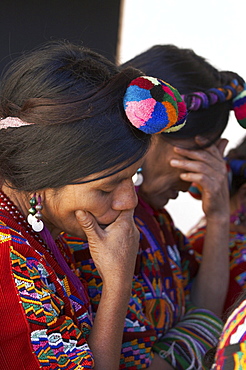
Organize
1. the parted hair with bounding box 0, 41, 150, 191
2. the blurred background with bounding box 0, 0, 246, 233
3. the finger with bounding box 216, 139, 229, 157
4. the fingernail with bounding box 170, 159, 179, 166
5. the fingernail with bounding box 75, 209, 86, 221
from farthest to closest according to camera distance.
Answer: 1. the blurred background with bounding box 0, 0, 246, 233
2. the finger with bounding box 216, 139, 229, 157
3. the fingernail with bounding box 170, 159, 179, 166
4. the fingernail with bounding box 75, 209, 86, 221
5. the parted hair with bounding box 0, 41, 150, 191

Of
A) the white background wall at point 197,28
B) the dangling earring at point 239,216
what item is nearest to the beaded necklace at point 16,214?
the dangling earring at point 239,216

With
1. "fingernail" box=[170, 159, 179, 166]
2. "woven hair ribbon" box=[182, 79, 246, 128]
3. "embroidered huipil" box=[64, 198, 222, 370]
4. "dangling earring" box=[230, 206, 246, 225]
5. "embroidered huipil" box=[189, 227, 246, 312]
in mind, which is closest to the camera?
"embroidered huipil" box=[64, 198, 222, 370]

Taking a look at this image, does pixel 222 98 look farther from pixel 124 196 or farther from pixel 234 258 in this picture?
pixel 234 258

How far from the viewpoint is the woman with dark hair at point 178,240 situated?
204cm

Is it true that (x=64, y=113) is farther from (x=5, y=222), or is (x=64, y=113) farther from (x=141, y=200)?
(x=141, y=200)

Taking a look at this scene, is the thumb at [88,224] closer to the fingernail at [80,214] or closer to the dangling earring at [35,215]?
the fingernail at [80,214]

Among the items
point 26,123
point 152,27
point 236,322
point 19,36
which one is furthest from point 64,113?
point 152,27

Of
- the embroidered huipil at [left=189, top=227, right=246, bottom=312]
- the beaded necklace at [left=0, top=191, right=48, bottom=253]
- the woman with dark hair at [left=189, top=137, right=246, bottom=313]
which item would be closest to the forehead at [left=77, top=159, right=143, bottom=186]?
the beaded necklace at [left=0, top=191, right=48, bottom=253]

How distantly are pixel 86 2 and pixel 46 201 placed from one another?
2.14m

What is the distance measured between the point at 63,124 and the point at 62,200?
252 millimetres

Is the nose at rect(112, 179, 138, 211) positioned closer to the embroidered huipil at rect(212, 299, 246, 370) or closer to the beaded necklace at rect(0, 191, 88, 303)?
the beaded necklace at rect(0, 191, 88, 303)

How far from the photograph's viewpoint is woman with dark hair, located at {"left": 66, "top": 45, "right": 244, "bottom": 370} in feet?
6.70

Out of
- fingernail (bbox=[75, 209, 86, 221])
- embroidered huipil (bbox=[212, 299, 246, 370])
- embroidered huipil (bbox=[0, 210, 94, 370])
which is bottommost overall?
embroidered huipil (bbox=[0, 210, 94, 370])

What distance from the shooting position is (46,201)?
1706mm
